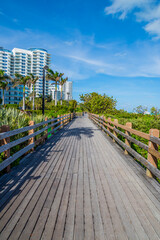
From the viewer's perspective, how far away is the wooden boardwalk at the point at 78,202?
2066mm

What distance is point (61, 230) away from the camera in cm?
207

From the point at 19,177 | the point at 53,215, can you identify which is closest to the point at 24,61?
the point at 19,177

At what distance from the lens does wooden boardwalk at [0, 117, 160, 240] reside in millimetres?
2066

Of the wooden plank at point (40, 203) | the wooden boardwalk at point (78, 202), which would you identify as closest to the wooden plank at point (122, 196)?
the wooden boardwalk at point (78, 202)

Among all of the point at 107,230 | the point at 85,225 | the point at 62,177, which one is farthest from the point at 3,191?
the point at 107,230

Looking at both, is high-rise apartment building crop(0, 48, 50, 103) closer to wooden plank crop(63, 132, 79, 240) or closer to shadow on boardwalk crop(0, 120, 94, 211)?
shadow on boardwalk crop(0, 120, 94, 211)

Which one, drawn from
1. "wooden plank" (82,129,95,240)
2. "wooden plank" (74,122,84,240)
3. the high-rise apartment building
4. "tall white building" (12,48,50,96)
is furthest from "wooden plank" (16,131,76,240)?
"tall white building" (12,48,50,96)

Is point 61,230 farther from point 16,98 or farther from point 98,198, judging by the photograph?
point 16,98

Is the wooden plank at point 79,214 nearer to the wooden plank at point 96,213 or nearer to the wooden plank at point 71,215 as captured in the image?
the wooden plank at point 71,215

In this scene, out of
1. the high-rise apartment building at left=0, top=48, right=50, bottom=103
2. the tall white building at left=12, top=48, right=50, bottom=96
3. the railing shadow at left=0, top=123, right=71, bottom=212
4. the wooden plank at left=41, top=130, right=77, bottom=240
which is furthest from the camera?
the tall white building at left=12, top=48, right=50, bottom=96

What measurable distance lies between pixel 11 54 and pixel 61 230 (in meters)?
141

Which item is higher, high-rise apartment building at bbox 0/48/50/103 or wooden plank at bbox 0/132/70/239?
high-rise apartment building at bbox 0/48/50/103

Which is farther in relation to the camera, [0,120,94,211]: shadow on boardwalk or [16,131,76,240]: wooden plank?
[0,120,94,211]: shadow on boardwalk

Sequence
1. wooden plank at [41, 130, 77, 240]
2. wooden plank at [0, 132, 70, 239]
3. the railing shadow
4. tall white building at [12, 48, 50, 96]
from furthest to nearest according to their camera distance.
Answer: tall white building at [12, 48, 50, 96] < the railing shadow < wooden plank at [0, 132, 70, 239] < wooden plank at [41, 130, 77, 240]
